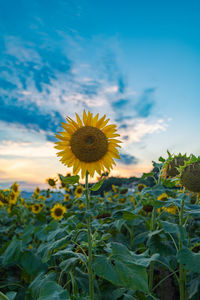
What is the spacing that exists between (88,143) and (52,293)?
1.18 m

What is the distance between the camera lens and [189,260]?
1.84m

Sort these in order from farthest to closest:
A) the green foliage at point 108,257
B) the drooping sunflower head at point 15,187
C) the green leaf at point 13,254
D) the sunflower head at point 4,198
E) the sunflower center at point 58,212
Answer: the drooping sunflower head at point 15,187
the sunflower head at point 4,198
the sunflower center at point 58,212
the green leaf at point 13,254
the green foliage at point 108,257

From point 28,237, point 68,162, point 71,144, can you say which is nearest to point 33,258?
point 28,237

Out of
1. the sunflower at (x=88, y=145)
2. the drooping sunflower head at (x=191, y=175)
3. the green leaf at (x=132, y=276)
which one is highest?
the sunflower at (x=88, y=145)

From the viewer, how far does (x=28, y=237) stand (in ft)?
10.3

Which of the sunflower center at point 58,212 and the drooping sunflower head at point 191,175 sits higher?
the drooping sunflower head at point 191,175

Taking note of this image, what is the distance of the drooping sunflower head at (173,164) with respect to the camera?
2600mm

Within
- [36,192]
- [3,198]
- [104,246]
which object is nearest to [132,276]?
[104,246]

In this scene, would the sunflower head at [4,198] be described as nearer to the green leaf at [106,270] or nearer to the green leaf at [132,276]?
the green leaf at [106,270]

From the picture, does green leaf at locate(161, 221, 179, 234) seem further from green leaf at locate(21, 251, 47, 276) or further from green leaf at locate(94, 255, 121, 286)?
green leaf at locate(21, 251, 47, 276)

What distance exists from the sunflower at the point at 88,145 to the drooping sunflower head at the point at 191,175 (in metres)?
0.61

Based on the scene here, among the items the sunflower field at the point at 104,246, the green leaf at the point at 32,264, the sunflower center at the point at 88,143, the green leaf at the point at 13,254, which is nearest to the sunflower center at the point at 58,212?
the sunflower field at the point at 104,246

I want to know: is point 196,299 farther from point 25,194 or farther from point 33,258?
point 25,194

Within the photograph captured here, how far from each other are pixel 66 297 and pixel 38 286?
657 mm
